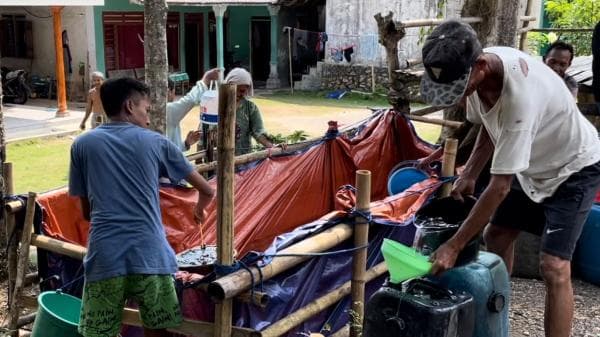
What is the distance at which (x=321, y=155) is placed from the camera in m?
4.93

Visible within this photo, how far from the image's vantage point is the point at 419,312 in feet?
6.91

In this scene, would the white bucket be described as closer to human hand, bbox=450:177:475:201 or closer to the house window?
human hand, bbox=450:177:475:201

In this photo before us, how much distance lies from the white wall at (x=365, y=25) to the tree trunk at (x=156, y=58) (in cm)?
1075

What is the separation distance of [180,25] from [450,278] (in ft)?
52.1

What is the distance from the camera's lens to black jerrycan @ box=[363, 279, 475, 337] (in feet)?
6.83

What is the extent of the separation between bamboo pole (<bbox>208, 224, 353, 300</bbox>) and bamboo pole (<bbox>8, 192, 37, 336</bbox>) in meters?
1.27

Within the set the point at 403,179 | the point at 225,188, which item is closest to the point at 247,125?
the point at 403,179

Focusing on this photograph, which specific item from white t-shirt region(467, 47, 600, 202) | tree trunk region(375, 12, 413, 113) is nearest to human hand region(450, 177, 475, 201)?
white t-shirt region(467, 47, 600, 202)

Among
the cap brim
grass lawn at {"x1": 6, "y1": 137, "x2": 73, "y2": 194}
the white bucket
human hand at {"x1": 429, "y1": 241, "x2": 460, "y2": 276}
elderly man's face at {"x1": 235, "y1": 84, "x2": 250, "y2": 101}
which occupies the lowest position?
grass lawn at {"x1": 6, "y1": 137, "x2": 73, "y2": 194}

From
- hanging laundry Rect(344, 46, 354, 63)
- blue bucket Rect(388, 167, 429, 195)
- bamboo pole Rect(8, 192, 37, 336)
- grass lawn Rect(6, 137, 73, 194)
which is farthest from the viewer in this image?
hanging laundry Rect(344, 46, 354, 63)

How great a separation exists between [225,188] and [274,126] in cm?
951

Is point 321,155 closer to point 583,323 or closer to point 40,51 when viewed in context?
point 583,323

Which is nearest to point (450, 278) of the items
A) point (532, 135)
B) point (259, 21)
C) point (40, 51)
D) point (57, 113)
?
point (532, 135)

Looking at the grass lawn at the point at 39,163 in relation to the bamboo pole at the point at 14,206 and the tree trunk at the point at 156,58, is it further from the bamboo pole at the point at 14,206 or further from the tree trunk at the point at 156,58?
the bamboo pole at the point at 14,206
